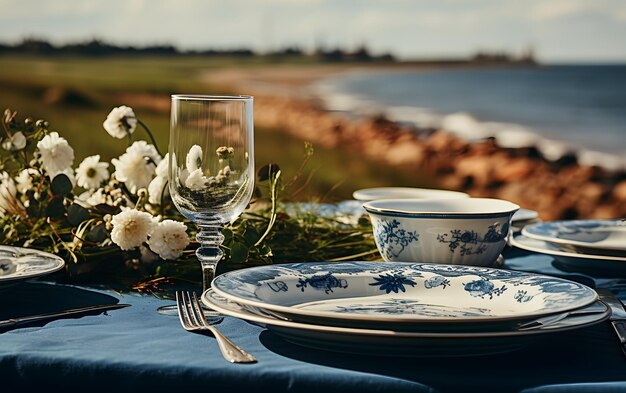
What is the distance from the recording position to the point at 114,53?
390 inches

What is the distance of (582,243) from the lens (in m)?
1.23

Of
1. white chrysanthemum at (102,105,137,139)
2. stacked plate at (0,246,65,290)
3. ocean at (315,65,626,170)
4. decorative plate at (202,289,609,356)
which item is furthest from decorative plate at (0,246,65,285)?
ocean at (315,65,626,170)

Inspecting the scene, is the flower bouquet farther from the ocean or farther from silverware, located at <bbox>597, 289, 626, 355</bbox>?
the ocean

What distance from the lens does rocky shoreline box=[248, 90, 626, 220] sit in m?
8.37

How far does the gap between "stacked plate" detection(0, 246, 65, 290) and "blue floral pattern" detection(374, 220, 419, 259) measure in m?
0.42

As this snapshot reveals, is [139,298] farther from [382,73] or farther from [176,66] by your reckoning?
[382,73]

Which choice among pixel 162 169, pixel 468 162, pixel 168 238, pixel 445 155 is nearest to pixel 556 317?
pixel 168 238

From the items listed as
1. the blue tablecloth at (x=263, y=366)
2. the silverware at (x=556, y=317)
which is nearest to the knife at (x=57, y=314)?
the blue tablecloth at (x=263, y=366)

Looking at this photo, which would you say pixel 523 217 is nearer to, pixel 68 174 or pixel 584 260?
pixel 584 260

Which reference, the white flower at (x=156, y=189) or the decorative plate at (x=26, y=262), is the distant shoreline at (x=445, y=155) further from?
the decorative plate at (x=26, y=262)

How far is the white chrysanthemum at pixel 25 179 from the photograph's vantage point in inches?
53.4

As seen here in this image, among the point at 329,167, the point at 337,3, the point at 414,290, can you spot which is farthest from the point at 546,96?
the point at 414,290

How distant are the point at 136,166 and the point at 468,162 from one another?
825cm

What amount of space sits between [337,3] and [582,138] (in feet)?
12.5
